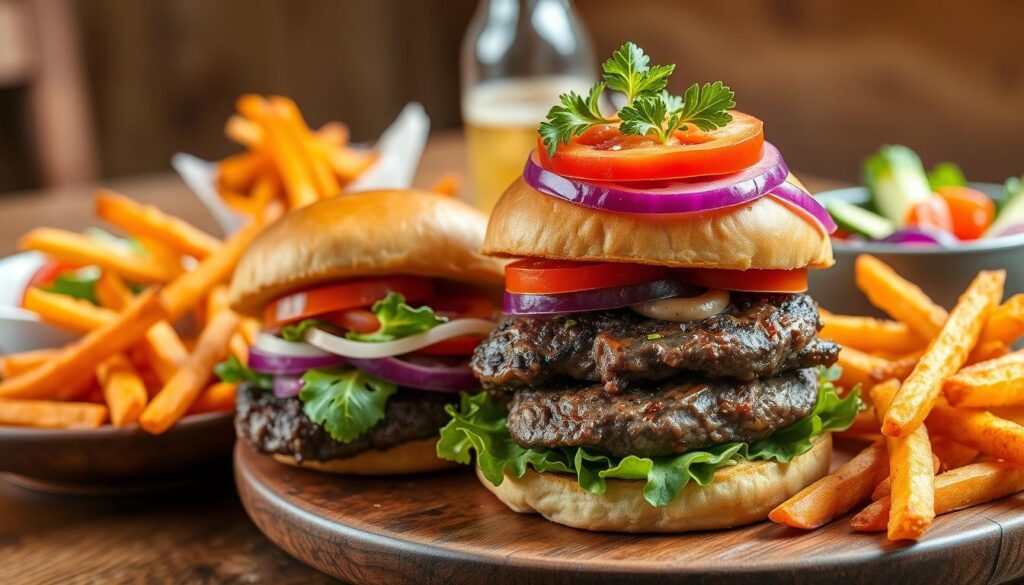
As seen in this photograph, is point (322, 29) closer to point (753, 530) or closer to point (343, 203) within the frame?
point (343, 203)

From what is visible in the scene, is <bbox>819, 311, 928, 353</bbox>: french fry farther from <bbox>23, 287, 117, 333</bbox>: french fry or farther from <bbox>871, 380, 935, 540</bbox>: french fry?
<bbox>23, 287, 117, 333</bbox>: french fry

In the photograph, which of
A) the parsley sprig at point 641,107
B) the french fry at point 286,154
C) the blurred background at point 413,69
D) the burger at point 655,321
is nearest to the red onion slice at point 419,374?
the burger at point 655,321

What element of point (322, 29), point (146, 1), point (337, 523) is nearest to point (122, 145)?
point (146, 1)

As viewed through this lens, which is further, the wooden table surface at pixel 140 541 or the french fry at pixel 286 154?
the french fry at pixel 286 154

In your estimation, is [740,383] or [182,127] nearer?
[740,383]

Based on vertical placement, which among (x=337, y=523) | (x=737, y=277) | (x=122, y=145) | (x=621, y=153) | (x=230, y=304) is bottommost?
(x=122, y=145)

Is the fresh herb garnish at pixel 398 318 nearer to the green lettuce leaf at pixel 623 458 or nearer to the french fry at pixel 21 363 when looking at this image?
the green lettuce leaf at pixel 623 458

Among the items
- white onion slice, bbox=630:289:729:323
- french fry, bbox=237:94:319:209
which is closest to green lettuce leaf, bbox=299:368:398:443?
white onion slice, bbox=630:289:729:323
